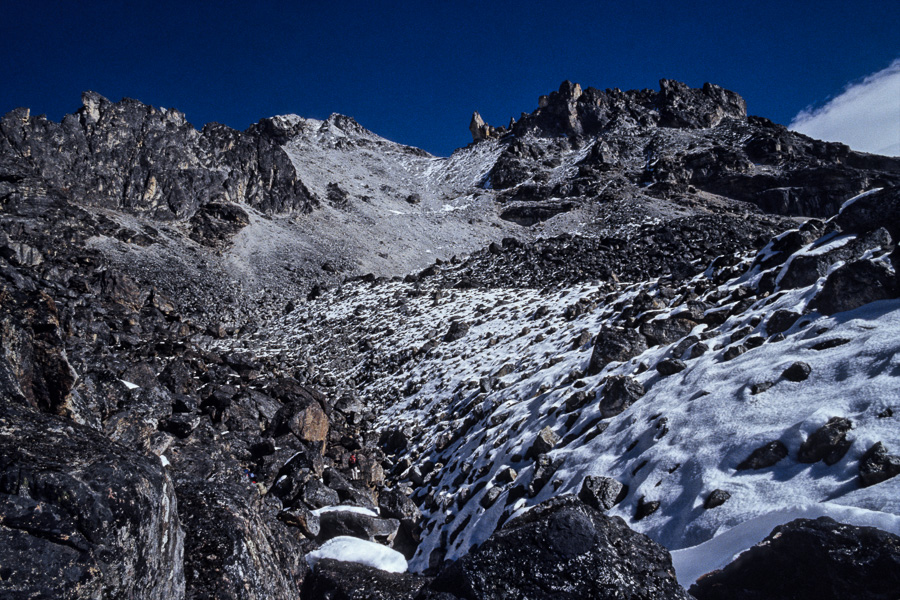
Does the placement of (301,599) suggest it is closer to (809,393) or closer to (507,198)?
(809,393)

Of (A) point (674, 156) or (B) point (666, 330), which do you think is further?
(A) point (674, 156)

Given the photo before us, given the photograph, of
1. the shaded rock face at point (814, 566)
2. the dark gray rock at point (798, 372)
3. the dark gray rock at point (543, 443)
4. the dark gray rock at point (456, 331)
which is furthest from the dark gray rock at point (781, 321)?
the dark gray rock at point (456, 331)

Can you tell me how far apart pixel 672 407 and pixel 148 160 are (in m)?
58.9

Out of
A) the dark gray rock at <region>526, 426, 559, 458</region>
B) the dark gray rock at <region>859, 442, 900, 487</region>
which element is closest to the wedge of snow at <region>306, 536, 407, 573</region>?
the dark gray rock at <region>526, 426, 559, 458</region>

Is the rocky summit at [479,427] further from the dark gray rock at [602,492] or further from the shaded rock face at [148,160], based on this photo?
the shaded rock face at [148,160]

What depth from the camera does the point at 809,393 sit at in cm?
688

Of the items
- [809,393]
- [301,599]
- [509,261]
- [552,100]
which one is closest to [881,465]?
[809,393]

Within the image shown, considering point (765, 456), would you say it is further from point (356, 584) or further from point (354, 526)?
point (354, 526)

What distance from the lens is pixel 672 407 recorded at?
842 cm

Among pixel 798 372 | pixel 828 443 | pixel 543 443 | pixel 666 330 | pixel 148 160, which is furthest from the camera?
pixel 148 160

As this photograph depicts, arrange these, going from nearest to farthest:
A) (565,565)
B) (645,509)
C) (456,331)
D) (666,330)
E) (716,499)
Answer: (565,565)
(716,499)
(645,509)
(666,330)
(456,331)

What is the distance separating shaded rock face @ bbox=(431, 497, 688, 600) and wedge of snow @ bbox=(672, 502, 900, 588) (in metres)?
0.52

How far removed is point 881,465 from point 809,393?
185cm

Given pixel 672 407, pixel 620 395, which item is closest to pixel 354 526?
pixel 620 395
